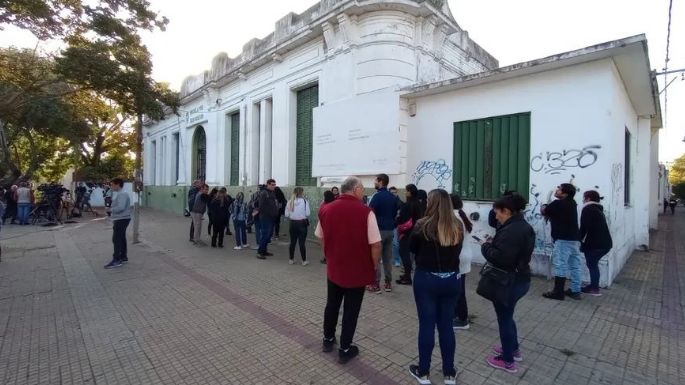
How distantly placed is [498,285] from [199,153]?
17824 mm

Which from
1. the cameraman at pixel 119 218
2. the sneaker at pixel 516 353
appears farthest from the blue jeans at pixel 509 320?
the cameraman at pixel 119 218

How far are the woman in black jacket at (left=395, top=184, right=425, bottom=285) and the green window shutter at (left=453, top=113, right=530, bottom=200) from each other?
2.24 meters

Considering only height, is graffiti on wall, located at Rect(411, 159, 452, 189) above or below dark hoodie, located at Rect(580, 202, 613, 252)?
above

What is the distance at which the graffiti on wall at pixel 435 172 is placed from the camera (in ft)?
26.0

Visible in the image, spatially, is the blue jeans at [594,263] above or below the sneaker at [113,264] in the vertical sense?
above

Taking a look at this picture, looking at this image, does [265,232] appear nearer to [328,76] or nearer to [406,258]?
[406,258]

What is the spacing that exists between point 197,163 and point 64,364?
1622cm

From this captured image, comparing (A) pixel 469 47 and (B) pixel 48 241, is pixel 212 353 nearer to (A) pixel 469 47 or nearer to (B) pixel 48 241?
(B) pixel 48 241

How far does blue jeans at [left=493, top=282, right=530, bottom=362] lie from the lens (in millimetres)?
3199

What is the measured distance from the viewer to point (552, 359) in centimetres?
354

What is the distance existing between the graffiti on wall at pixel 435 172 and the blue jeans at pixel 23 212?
15.1 metres

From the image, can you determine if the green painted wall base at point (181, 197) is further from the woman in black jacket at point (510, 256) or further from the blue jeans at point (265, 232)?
the woman in black jacket at point (510, 256)

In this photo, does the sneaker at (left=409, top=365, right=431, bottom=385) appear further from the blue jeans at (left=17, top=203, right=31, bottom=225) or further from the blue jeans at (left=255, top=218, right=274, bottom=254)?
the blue jeans at (left=17, top=203, right=31, bottom=225)

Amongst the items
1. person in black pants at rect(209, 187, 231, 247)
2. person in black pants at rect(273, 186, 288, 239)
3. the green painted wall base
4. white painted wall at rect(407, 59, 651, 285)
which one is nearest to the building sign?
the green painted wall base
